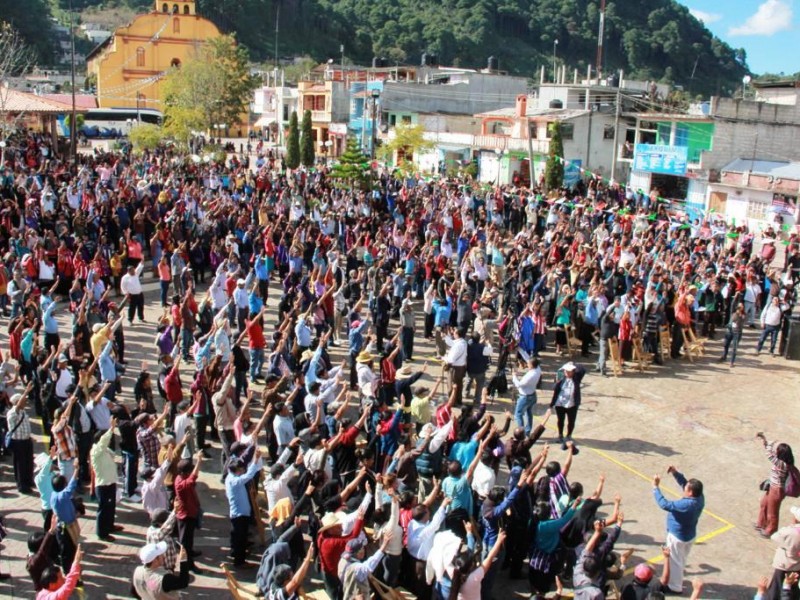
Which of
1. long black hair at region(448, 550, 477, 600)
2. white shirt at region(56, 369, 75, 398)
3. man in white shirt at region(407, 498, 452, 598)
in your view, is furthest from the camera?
white shirt at region(56, 369, 75, 398)

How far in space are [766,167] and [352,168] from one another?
17111mm

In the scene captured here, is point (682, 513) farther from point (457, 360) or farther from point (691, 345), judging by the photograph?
point (691, 345)

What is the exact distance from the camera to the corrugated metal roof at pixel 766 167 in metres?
28.9

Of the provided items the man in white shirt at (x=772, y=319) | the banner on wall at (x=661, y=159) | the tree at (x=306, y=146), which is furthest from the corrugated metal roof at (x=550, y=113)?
the man in white shirt at (x=772, y=319)

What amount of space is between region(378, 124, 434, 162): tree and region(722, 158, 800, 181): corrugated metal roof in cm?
1466

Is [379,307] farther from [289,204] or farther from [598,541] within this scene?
[289,204]

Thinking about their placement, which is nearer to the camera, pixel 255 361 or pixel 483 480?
pixel 483 480

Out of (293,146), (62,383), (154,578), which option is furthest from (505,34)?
(154,578)

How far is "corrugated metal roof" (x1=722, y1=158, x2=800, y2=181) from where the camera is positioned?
28.9m

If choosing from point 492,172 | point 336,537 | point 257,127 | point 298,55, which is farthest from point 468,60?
point 336,537

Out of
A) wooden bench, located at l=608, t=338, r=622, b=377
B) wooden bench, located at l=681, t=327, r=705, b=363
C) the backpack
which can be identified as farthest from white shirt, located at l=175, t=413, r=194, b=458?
wooden bench, located at l=681, t=327, r=705, b=363

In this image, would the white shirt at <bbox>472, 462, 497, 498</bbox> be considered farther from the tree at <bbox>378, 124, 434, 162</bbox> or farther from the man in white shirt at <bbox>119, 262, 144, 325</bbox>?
the tree at <bbox>378, 124, 434, 162</bbox>

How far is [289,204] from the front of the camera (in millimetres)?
21891

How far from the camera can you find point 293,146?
40875mm
